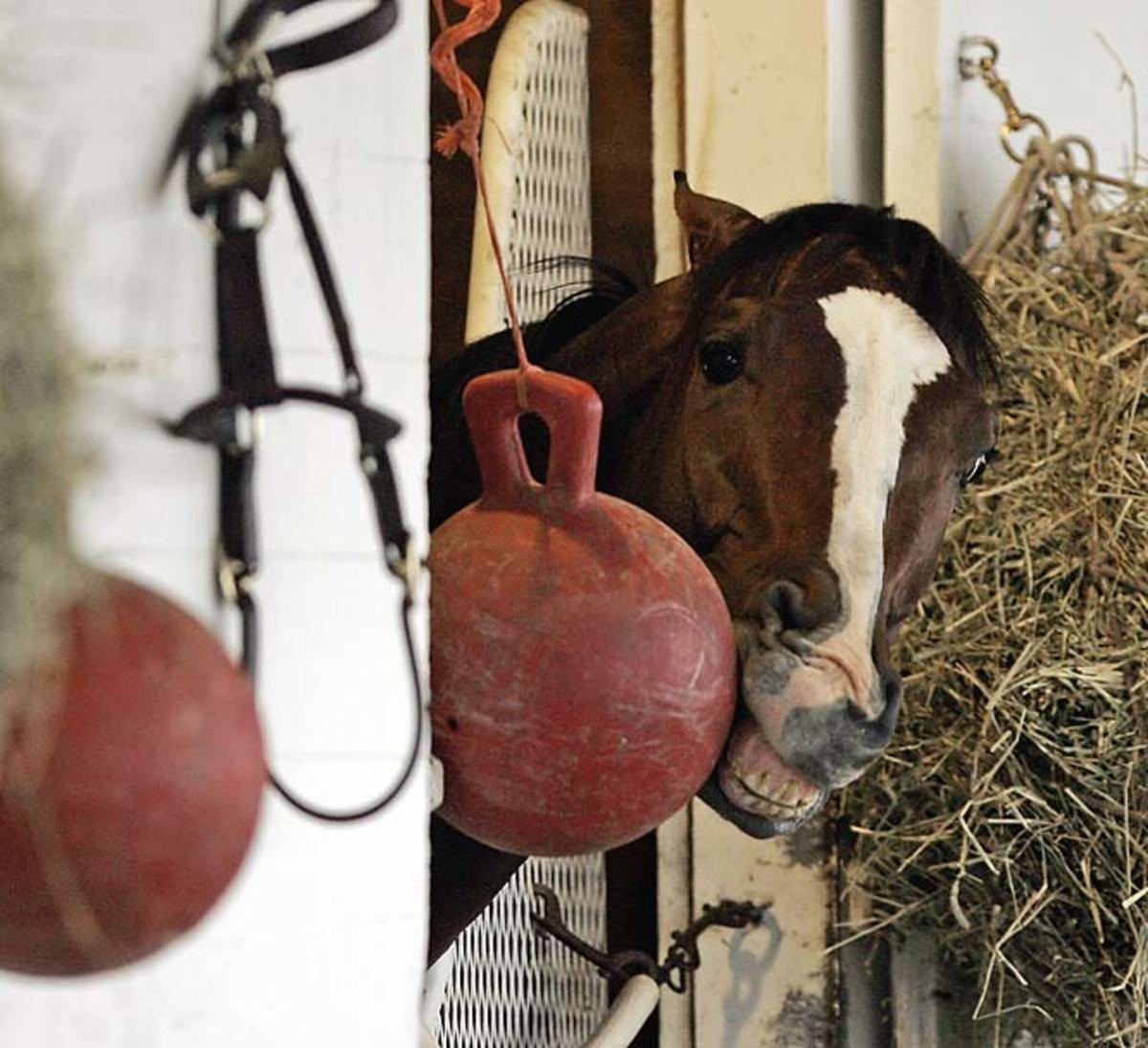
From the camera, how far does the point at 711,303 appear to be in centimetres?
188

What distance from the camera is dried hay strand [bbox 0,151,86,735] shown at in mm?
701

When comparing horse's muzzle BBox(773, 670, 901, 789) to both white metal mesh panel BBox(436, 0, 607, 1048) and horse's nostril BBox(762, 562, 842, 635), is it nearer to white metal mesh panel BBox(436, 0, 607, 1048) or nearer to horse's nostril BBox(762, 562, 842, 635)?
horse's nostril BBox(762, 562, 842, 635)

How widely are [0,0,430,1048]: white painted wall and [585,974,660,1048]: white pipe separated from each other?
1.02 meters

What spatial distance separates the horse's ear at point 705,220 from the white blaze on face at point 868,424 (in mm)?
266

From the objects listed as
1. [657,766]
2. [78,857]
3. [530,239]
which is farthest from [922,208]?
[78,857]

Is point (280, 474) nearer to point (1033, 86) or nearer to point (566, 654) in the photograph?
point (566, 654)

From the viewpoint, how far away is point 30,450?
70cm

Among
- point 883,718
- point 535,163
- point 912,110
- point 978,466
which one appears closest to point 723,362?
point 978,466

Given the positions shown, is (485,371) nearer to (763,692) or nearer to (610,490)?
(610,490)

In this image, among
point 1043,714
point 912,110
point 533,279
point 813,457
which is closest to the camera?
point 813,457

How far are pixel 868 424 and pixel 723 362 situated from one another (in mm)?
159

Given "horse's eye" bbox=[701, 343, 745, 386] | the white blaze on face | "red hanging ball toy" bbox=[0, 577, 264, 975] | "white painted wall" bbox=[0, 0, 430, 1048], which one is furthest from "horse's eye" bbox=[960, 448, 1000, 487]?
"red hanging ball toy" bbox=[0, 577, 264, 975]

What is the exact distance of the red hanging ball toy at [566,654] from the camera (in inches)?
51.1

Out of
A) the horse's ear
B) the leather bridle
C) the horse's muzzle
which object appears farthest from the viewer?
the horse's ear
